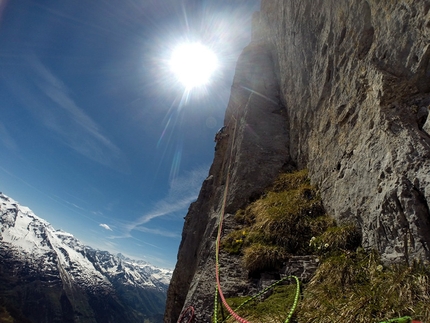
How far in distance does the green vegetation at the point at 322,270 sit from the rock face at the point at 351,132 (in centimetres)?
43

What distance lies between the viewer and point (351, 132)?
796 centimetres

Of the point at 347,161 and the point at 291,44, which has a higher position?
the point at 291,44

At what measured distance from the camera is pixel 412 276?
457cm

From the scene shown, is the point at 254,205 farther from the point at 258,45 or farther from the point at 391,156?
the point at 258,45

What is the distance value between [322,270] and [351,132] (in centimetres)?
425

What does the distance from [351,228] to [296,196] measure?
10.7 ft

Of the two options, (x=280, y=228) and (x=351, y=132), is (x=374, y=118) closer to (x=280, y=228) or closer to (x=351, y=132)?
(x=351, y=132)

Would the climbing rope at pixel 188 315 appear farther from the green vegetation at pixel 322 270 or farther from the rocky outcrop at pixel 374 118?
the rocky outcrop at pixel 374 118

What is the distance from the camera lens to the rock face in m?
5.36

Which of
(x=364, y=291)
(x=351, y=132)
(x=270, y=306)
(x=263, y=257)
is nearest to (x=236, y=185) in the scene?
(x=263, y=257)

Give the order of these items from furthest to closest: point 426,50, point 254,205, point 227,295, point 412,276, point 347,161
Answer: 1. point 254,205
2. point 347,161
3. point 227,295
4. point 426,50
5. point 412,276

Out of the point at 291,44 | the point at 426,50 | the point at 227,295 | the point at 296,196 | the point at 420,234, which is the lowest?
the point at 227,295

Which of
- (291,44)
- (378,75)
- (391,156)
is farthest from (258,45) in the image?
(391,156)

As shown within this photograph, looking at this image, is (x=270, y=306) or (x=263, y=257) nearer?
(x=270, y=306)
